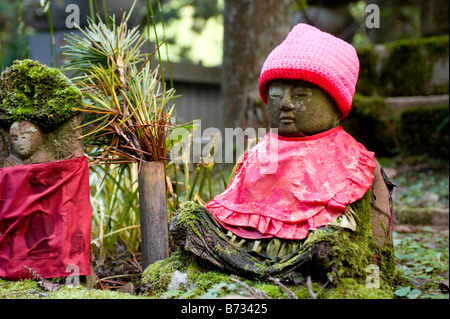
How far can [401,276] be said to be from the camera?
2.25 metres

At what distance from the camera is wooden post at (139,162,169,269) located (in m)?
2.36

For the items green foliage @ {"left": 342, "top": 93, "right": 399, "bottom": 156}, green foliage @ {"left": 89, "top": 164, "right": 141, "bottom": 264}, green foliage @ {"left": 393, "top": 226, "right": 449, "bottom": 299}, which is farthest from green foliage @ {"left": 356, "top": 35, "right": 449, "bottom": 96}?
green foliage @ {"left": 89, "top": 164, "right": 141, "bottom": 264}

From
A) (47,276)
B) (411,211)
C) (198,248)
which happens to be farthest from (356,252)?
(411,211)

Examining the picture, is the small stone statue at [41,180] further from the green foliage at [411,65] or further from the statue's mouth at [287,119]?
the green foliage at [411,65]

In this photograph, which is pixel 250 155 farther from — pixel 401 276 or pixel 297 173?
pixel 401 276

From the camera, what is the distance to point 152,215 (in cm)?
236

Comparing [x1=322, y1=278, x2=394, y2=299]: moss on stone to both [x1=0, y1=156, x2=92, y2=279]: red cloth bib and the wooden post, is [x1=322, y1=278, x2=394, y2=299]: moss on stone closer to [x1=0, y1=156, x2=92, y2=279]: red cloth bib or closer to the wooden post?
the wooden post

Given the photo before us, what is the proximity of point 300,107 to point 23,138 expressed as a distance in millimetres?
1318

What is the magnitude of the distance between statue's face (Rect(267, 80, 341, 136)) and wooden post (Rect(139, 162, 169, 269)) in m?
0.73

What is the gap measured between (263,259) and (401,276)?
2.62 feet

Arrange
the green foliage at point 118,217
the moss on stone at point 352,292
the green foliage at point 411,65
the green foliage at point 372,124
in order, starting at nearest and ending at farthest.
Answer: the moss on stone at point 352,292 < the green foliage at point 118,217 < the green foliage at point 372,124 < the green foliage at point 411,65

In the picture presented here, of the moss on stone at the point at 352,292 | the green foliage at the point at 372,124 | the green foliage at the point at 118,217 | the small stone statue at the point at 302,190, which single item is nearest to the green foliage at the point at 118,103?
the green foliage at the point at 118,217

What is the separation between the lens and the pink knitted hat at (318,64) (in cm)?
198

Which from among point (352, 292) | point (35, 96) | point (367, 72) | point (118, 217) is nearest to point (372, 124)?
point (367, 72)
